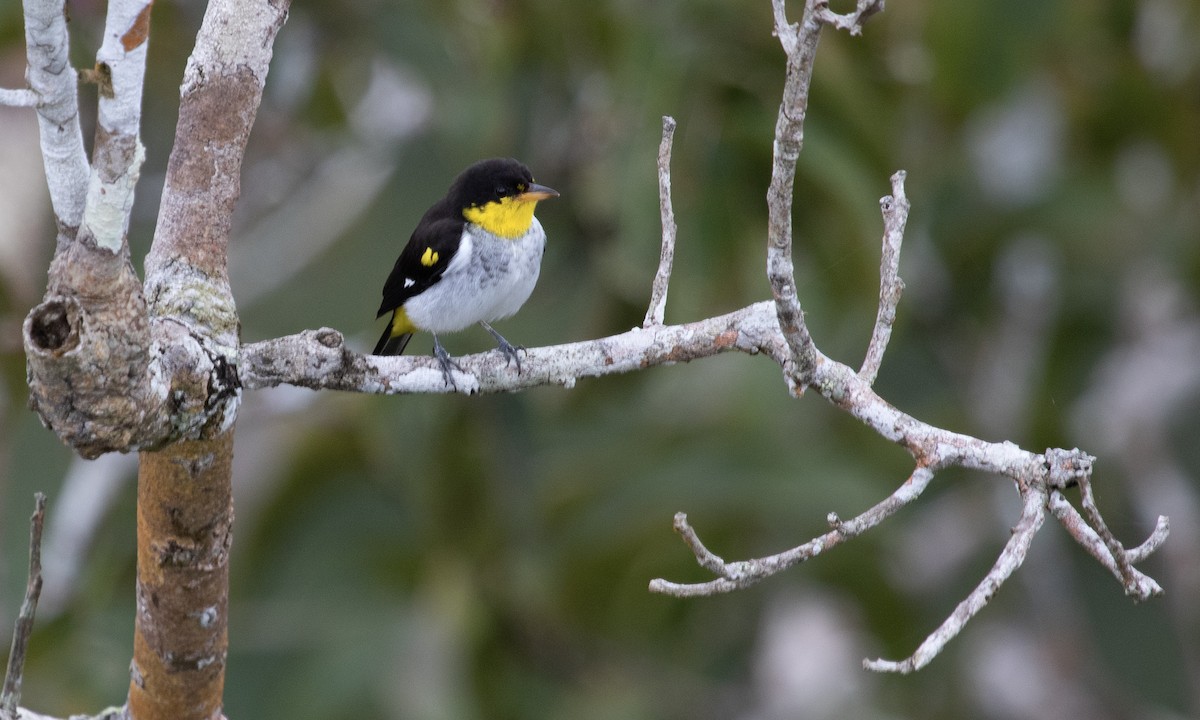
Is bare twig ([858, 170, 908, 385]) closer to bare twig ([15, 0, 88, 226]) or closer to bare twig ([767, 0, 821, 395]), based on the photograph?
bare twig ([767, 0, 821, 395])

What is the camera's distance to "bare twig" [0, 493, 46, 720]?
2334 millimetres

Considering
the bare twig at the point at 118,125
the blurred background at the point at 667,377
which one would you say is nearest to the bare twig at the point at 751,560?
the bare twig at the point at 118,125

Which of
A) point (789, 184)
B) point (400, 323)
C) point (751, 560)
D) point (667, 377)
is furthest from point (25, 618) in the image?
point (667, 377)

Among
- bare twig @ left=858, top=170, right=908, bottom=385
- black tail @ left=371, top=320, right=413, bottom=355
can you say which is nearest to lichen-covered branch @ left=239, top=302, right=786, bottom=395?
bare twig @ left=858, top=170, right=908, bottom=385

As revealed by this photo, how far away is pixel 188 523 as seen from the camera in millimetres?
2482

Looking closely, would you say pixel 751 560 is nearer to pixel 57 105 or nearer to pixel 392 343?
pixel 57 105

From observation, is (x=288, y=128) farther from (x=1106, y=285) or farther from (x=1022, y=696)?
(x=1022, y=696)

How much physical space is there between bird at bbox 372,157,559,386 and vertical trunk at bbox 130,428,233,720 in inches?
62.4

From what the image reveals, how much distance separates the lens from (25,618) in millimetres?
2400

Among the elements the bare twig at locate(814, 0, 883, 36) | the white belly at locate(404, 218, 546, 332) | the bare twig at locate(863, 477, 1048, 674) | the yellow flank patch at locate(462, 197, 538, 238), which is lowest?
the bare twig at locate(863, 477, 1048, 674)

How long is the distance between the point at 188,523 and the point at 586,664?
Result: 5384mm

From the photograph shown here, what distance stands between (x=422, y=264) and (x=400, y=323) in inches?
13.3

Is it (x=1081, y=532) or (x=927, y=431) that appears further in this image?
(x=927, y=431)

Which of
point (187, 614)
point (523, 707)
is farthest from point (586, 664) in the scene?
point (187, 614)
